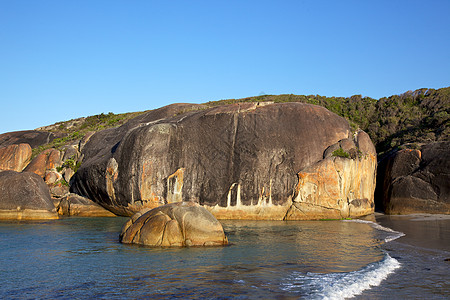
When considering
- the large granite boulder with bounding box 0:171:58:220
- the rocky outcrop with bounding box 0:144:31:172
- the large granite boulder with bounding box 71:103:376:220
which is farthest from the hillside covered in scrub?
the large granite boulder with bounding box 0:171:58:220

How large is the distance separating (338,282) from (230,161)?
16788 mm

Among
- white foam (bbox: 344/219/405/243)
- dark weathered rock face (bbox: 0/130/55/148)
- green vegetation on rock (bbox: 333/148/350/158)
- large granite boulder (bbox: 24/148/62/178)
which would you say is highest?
dark weathered rock face (bbox: 0/130/55/148)

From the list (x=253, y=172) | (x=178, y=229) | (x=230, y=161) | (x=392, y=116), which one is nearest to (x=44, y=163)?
(x=230, y=161)

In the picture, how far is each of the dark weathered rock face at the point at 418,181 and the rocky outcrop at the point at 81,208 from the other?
63.7ft

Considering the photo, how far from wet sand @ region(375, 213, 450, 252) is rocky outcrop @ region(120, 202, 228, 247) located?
7.77 metres

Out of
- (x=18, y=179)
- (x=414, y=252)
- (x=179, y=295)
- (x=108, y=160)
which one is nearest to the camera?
(x=179, y=295)

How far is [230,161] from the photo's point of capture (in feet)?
87.7

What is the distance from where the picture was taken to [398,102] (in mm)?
49781

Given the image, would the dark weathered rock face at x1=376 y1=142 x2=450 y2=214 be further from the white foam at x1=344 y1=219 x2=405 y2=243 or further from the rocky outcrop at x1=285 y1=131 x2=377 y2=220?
the white foam at x1=344 y1=219 x2=405 y2=243

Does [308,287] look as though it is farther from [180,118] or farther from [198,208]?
[180,118]

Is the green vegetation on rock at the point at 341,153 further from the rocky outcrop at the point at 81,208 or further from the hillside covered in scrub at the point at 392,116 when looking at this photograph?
the rocky outcrop at the point at 81,208

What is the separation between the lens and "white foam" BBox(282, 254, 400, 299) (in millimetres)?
9414

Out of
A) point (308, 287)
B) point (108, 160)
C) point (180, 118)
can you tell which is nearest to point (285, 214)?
point (180, 118)

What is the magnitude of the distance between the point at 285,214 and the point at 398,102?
101 ft
